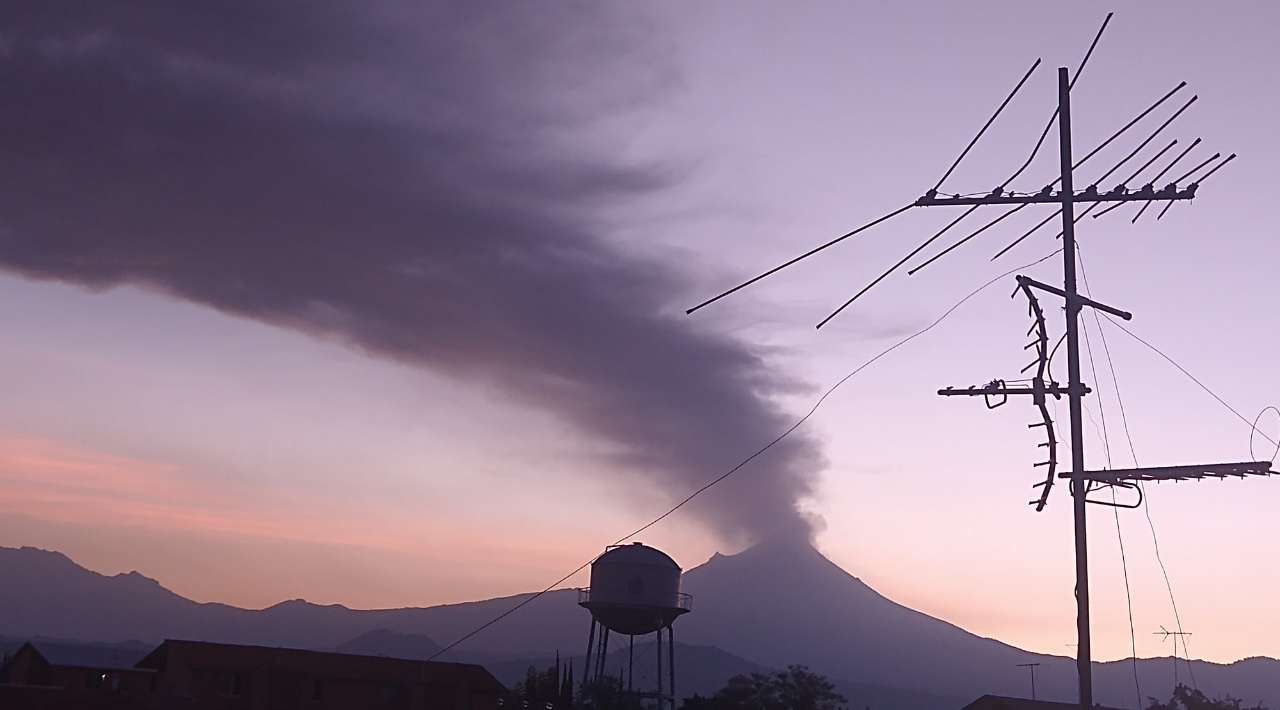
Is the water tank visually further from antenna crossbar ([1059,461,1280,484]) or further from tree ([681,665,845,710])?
antenna crossbar ([1059,461,1280,484])

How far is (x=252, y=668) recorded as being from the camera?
64812 millimetres

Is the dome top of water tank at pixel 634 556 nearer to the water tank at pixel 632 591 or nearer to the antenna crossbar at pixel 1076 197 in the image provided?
the water tank at pixel 632 591

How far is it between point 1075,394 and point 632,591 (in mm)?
50343

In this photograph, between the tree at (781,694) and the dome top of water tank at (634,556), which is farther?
the tree at (781,694)

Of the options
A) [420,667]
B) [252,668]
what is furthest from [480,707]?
[252,668]

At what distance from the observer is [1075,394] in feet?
78.8

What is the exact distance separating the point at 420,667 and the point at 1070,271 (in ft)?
175

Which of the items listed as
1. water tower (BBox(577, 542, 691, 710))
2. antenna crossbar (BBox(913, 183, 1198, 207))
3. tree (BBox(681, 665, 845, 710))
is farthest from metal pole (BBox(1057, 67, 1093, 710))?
tree (BBox(681, 665, 845, 710))

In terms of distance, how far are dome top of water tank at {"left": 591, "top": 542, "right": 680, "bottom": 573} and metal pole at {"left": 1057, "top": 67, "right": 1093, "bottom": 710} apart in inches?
1926

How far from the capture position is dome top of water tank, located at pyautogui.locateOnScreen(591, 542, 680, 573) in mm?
72188

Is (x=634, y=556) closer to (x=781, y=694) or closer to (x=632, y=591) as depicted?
(x=632, y=591)

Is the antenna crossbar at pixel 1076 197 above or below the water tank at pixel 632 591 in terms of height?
above

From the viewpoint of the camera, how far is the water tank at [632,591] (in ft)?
235

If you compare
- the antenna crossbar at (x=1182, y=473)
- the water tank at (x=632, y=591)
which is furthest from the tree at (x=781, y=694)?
the antenna crossbar at (x=1182, y=473)
